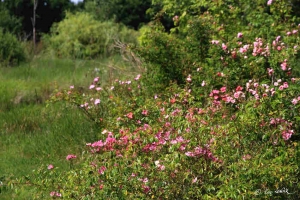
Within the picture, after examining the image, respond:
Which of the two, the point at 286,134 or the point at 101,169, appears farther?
the point at 286,134

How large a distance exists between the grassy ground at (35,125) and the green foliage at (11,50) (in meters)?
1.44

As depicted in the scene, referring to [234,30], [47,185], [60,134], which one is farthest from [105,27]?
[47,185]

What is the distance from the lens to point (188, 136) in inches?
147

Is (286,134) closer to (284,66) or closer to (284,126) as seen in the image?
(284,126)

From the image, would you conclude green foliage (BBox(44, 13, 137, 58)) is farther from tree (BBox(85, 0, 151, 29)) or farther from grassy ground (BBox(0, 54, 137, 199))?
tree (BBox(85, 0, 151, 29))

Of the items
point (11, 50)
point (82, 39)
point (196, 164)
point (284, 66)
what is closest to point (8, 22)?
point (82, 39)

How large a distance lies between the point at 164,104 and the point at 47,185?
1.51 meters

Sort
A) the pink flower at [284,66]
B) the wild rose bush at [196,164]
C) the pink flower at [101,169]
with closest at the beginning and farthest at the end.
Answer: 1. the wild rose bush at [196,164]
2. the pink flower at [101,169]
3. the pink flower at [284,66]

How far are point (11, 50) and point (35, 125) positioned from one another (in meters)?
4.69

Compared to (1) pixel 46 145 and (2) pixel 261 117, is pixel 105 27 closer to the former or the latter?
(1) pixel 46 145

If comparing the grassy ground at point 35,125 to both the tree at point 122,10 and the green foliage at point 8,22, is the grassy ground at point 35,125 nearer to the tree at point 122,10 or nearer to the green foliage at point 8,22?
the green foliage at point 8,22

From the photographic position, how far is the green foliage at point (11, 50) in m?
11.6

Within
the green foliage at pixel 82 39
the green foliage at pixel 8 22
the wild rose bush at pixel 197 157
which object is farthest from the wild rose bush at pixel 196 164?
the green foliage at pixel 8 22

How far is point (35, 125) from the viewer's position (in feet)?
24.0
